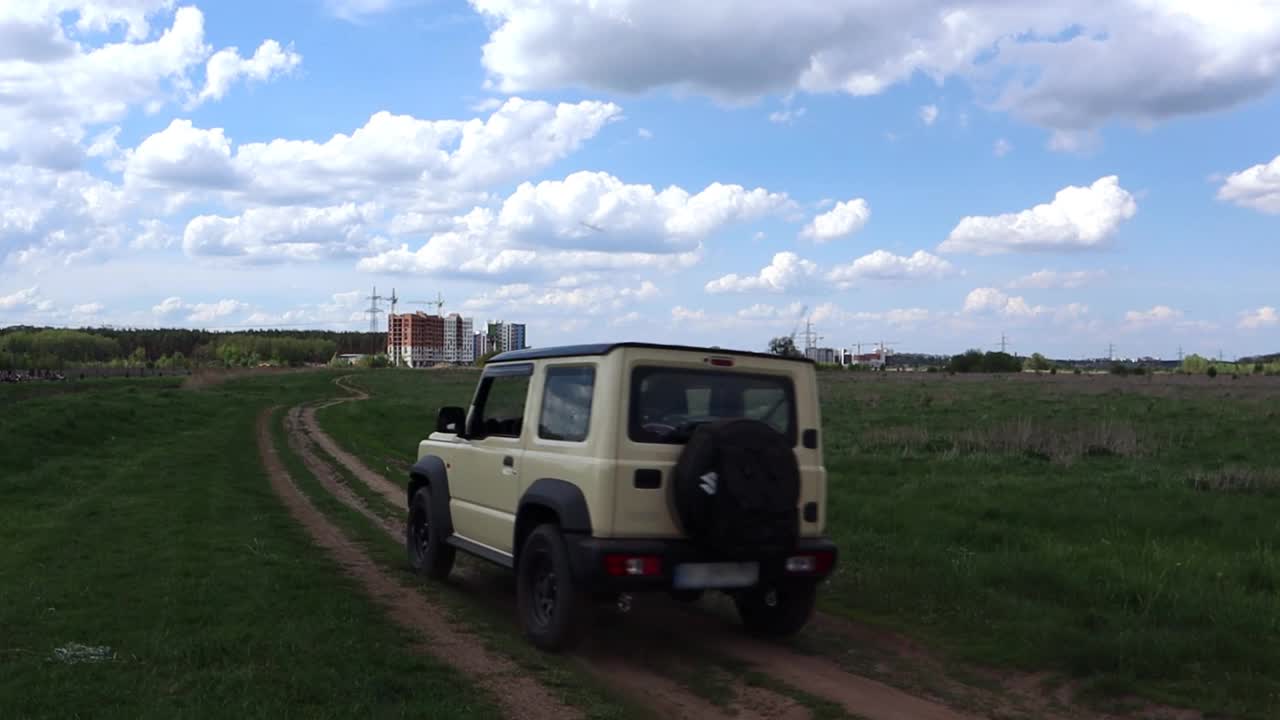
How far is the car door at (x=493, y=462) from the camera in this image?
845 cm

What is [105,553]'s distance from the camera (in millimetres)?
10820

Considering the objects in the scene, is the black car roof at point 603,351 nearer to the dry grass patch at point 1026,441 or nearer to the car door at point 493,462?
the car door at point 493,462

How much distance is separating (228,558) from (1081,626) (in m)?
8.29

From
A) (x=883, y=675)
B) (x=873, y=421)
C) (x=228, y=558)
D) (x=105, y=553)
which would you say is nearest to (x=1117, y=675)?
(x=883, y=675)

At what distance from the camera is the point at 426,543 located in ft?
34.1

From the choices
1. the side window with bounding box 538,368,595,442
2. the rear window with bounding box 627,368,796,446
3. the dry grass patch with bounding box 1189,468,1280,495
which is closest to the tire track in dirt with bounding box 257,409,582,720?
the side window with bounding box 538,368,595,442

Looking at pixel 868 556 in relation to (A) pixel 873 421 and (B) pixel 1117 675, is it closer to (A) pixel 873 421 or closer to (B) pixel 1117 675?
(B) pixel 1117 675

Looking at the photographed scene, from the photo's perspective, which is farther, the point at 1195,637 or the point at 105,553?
the point at 105,553

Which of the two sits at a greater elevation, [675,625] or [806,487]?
[806,487]

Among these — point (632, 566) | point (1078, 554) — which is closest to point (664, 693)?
point (632, 566)

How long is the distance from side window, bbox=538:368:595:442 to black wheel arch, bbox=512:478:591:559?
389 millimetres

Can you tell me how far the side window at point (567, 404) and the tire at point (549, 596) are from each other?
0.74m

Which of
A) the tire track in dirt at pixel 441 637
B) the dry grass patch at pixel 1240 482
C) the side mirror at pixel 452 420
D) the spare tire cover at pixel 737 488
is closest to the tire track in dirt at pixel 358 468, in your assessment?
the tire track in dirt at pixel 441 637

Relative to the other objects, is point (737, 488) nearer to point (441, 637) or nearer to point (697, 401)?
point (697, 401)
